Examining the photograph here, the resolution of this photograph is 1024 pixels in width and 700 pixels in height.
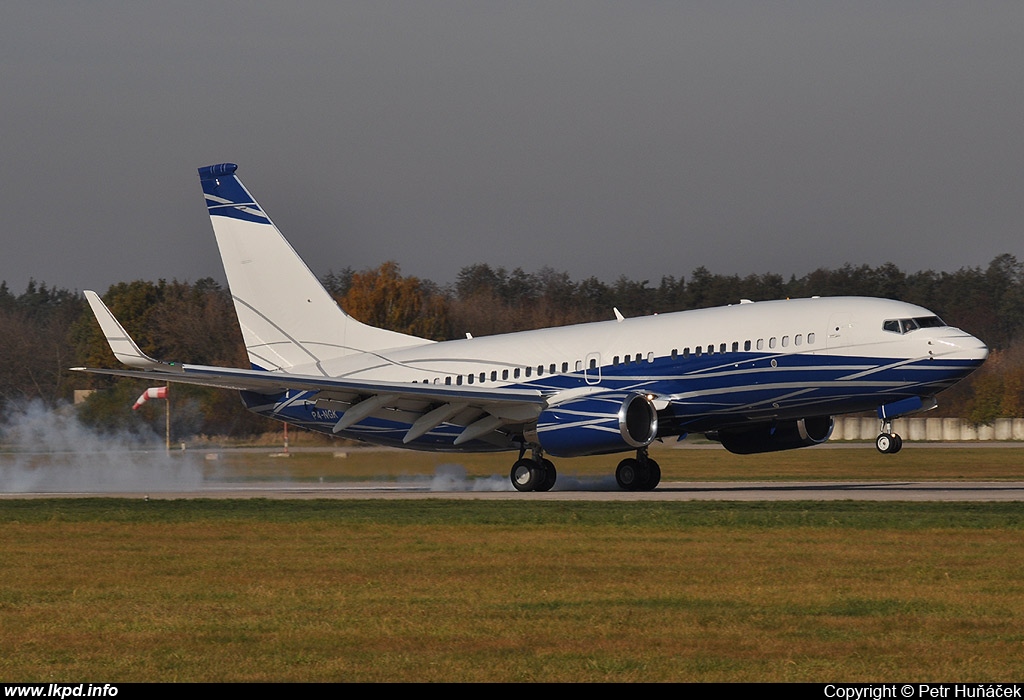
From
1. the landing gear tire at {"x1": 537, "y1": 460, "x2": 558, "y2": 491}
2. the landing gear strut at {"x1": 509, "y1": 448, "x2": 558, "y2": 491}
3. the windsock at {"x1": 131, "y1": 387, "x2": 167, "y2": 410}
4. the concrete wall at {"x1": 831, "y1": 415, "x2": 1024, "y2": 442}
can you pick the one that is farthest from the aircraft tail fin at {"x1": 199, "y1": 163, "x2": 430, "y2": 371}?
the concrete wall at {"x1": 831, "y1": 415, "x2": 1024, "y2": 442}

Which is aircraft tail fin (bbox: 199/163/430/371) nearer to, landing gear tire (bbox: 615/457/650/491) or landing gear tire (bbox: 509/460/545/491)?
landing gear tire (bbox: 509/460/545/491)

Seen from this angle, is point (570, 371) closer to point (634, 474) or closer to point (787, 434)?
point (634, 474)

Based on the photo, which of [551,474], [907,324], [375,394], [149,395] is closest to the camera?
[907,324]

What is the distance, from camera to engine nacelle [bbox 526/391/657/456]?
3456 centimetres

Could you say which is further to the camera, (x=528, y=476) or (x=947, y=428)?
(x=947, y=428)

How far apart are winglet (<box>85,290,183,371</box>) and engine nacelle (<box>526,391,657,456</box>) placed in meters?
10.1

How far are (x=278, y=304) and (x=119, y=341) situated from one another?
853 centimetres

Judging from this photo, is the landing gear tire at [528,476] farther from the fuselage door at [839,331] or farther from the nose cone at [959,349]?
the nose cone at [959,349]

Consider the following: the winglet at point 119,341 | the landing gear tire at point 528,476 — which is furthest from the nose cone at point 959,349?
the winglet at point 119,341

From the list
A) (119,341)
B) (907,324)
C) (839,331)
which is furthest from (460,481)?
(907,324)

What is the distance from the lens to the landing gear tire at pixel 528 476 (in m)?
37.6

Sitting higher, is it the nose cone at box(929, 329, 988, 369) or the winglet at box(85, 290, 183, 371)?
the winglet at box(85, 290, 183, 371)

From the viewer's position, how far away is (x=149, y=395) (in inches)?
2285

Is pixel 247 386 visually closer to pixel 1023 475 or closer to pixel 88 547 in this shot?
pixel 88 547
